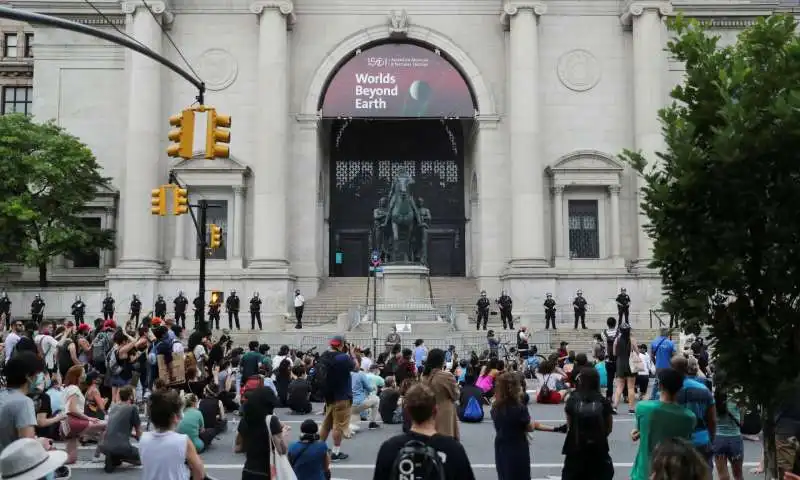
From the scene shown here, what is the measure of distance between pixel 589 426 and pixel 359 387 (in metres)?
8.56

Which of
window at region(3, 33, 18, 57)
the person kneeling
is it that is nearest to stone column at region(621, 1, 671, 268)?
the person kneeling

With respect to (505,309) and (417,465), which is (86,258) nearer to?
(505,309)

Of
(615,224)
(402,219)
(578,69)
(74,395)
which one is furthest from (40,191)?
(74,395)

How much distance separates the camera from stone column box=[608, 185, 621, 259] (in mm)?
39594

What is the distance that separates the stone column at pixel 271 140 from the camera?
3862 cm

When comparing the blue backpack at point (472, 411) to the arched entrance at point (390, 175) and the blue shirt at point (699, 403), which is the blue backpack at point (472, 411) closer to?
the blue shirt at point (699, 403)

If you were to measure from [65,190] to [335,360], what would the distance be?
29.8m

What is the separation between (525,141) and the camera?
129 feet

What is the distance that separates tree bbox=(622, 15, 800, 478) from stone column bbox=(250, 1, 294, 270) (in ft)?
106

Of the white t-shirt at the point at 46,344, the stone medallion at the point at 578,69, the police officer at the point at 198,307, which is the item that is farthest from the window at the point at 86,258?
the white t-shirt at the point at 46,344

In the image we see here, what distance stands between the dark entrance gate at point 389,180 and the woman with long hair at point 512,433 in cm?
3770

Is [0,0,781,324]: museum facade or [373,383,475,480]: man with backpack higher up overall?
[0,0,781,324]: museum facade

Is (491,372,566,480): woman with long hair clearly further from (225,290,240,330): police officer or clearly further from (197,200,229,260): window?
(197,200,229,260): window

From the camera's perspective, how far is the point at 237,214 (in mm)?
39625
